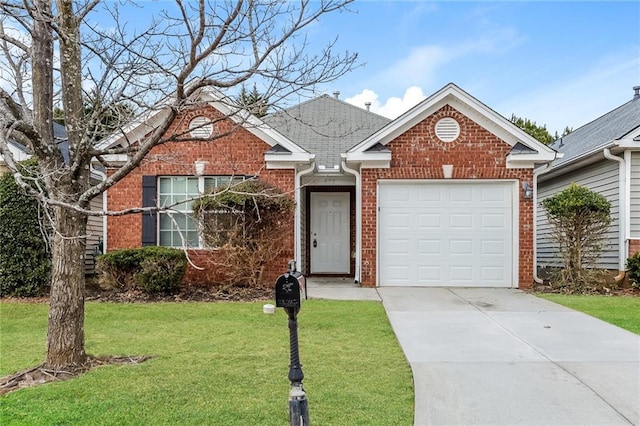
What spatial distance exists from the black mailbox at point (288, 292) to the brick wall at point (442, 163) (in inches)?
289

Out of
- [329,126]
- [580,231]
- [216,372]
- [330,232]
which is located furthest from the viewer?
[329,126]

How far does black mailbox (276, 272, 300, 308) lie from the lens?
329 centimetres

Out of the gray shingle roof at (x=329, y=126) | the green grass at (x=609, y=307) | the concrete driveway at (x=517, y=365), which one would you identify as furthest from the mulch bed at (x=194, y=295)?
the green grass at (x=609, y=307)

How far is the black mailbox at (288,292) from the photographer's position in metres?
3.29

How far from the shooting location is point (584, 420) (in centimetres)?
360

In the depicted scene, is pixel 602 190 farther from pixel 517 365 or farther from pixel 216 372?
pixel 216 372

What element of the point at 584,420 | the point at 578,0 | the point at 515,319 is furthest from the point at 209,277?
the point at 578,0

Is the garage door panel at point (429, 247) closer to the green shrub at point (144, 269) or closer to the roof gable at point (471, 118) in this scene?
the roof gable at point (471, 118)

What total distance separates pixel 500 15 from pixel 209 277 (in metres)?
7.62

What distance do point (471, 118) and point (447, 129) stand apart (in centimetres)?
55

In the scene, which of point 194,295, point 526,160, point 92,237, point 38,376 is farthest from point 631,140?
point 92,237

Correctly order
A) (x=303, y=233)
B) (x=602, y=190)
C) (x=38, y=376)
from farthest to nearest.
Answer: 1. (x=303, y=233)
2. (x=602, y=190)
3. (x=38, y=376)

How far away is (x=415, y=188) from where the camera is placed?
1068 centimetres

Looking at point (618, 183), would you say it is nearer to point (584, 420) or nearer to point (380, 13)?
point (380, 13)
